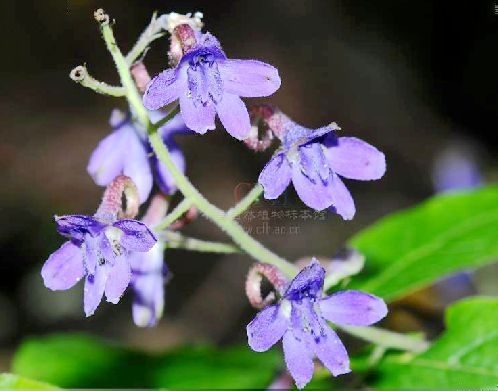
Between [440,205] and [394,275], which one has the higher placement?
[440,205]

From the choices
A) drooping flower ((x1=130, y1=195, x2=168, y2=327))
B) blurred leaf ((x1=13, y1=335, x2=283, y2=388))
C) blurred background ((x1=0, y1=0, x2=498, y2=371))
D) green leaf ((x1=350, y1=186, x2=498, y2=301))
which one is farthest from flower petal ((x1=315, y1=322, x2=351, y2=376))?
blurred background ((x1=0, y1=0, x2=498, y2=371))

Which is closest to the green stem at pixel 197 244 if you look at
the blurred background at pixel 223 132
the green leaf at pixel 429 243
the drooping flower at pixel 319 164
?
the drooping flower at pixel 319 164

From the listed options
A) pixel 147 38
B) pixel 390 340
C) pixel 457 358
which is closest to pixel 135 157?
pixel 147 38

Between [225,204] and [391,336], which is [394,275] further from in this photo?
[225,204]

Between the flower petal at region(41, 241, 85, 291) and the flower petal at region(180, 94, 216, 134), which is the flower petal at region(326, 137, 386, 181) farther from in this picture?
the flower petal at region(41, 241, 85, 291)

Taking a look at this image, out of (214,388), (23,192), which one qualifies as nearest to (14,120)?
(23,192)

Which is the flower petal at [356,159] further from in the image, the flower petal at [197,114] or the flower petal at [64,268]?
the flower petal at [64,268]
